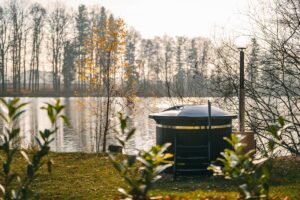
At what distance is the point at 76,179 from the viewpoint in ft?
29.8

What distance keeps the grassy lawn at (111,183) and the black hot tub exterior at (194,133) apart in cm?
46

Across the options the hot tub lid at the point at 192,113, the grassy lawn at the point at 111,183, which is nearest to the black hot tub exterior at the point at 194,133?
the hot tub lid at the point at 192,113

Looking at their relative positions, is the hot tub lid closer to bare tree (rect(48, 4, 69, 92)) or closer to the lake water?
the lake water

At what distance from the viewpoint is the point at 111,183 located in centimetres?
862

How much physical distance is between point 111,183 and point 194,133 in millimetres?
2052

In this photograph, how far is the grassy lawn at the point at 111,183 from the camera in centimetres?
747

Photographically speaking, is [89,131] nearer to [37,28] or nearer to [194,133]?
[194,133]

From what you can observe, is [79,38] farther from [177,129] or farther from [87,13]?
[177,129]

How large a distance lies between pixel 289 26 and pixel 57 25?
45359mm

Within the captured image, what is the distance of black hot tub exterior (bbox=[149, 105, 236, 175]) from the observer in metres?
8.96

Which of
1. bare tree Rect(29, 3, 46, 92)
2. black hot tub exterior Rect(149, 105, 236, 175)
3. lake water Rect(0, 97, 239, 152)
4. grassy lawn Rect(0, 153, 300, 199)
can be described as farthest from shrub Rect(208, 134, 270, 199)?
bare tree Rect(29, 3, 46, 92)

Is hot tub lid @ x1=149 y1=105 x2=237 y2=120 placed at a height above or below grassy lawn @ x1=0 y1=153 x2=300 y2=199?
above

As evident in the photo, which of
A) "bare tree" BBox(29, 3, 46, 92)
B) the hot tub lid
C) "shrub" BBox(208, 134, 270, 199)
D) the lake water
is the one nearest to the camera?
"shrub" BBox(208, 134, 270, 199)

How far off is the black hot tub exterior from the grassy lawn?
0.46 m
